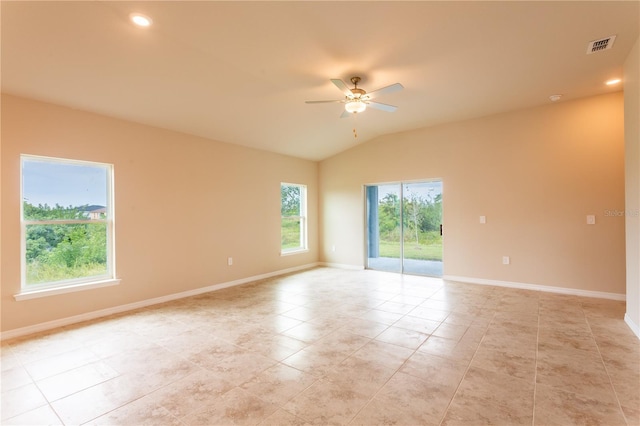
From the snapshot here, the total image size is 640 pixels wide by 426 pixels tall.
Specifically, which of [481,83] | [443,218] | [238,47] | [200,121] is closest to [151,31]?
[238,47]

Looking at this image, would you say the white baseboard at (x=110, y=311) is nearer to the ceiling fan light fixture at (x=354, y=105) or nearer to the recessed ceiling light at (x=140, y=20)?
the recessed ceiling light at (x=140, y=20)

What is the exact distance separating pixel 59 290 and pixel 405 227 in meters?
5.82

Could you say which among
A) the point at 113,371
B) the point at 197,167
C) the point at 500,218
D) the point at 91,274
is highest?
the point at 197,167

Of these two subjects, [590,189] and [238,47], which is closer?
[238,47]

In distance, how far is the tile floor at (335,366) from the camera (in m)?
1.97

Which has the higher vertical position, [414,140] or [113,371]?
[414,140]

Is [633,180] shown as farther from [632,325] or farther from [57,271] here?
[57,271]

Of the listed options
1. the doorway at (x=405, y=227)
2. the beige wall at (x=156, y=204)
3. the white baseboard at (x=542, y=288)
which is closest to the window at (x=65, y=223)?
the beige wall at (x=156, y=204)

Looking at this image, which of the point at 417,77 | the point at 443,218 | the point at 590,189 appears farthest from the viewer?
the point at 443,218

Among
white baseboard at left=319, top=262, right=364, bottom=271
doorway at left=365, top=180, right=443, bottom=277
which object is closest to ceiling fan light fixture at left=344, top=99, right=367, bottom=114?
doorway at left=365, top=180, right=443, bottom=277

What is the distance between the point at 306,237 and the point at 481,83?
4.80m

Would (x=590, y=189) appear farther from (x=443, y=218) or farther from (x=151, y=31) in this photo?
(x=151, y=31)

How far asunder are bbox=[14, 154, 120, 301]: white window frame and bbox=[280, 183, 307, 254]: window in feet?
10.7

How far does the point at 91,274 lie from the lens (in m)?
3.90
